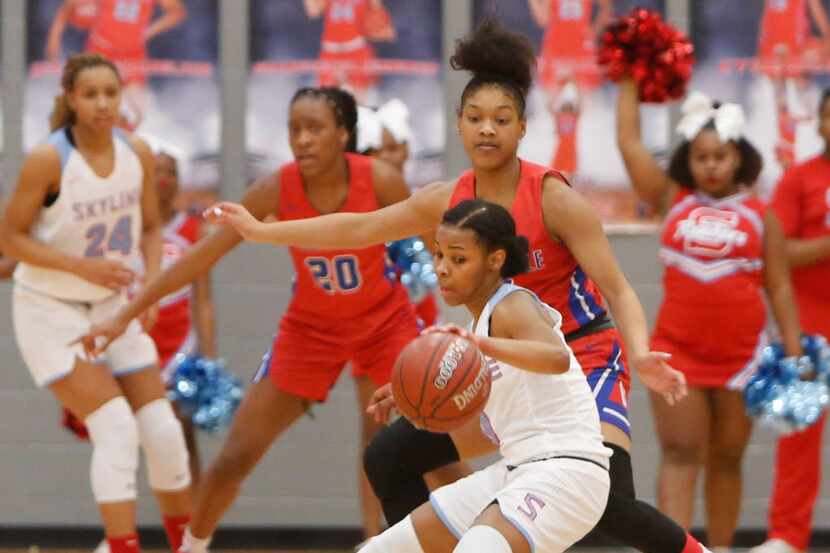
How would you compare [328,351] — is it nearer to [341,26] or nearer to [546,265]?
[546,265]

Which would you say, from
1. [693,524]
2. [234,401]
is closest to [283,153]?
[234,401]

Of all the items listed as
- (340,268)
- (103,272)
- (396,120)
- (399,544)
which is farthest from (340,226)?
(396,120)

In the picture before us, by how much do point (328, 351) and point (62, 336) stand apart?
95cm

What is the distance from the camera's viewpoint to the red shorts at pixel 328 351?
5.94m

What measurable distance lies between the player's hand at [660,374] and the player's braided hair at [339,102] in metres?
2.00

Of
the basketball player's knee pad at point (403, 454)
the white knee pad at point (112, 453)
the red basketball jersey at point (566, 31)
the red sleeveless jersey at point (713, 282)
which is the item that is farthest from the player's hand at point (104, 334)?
the red basketball jersey at point (566, 31)

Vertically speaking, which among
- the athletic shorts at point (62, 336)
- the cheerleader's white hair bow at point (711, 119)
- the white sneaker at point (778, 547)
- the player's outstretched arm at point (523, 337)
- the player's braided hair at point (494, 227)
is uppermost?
the cheerleader's white hair bow at point (711, 119)

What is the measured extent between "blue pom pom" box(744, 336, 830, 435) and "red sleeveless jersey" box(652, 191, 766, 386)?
83 millimetres

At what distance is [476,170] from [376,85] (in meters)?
3.02

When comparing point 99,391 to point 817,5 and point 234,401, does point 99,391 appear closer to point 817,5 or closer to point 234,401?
point 234,401

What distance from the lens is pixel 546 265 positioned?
4.56 m

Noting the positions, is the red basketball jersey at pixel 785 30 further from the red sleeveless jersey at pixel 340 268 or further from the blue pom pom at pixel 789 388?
the red sleeveless jersey at pixel 340 268

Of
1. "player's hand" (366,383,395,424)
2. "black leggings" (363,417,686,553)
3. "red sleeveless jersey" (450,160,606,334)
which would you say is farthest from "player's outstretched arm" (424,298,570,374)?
"black leggings" (363,417,686,553)

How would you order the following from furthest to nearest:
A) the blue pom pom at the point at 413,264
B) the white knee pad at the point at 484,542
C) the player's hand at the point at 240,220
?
1. the blue pom pom at the point at 413,264
2. the player's hand at the point at 240,220
3. the white knee pad at the point at 484,542
